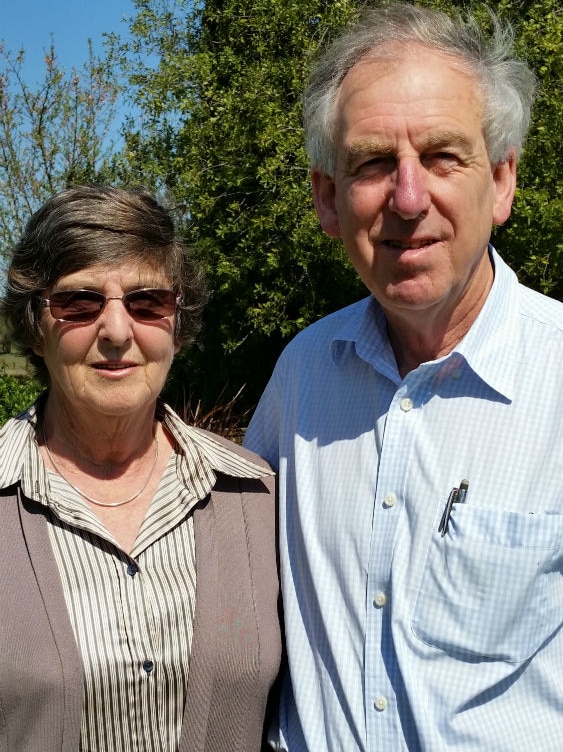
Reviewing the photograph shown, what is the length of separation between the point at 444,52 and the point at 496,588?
1.53 meters

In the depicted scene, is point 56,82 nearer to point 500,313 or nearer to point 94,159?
point 94,159

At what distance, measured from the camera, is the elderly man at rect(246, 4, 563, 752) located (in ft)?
7.57

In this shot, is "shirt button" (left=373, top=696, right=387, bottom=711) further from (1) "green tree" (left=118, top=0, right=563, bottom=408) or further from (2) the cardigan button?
(1) "green tree" (left=118, top=0, right=563, bottom=408)

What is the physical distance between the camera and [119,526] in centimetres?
276

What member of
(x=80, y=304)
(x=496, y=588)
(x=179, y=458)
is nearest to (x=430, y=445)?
(x=496, y=588)

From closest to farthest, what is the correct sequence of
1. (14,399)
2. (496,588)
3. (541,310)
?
1. (496,588)
2. (541,310)
3. (14,399)

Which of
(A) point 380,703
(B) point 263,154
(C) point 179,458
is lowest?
(A) point 380,703

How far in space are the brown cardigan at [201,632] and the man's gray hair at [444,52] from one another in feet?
3.96

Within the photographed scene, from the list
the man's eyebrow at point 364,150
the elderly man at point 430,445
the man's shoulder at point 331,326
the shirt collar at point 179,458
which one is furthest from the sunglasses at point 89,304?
the man's eyebrow at point 364,150

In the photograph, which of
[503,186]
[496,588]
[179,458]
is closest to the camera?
[496,588]

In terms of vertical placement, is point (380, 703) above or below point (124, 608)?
below

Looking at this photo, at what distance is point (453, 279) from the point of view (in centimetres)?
243

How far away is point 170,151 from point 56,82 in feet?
13.6

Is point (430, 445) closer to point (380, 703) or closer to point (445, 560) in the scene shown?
point (445, 560)
